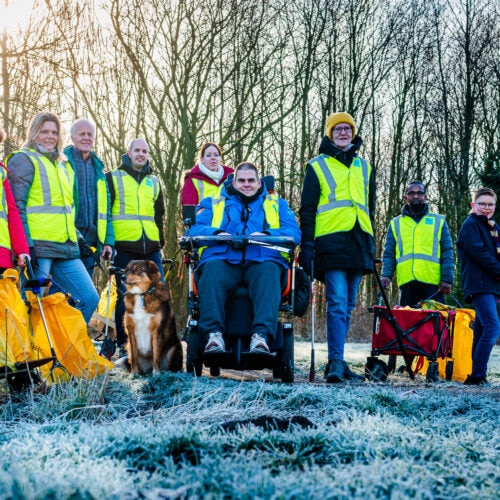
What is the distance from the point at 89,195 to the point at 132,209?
73 cm

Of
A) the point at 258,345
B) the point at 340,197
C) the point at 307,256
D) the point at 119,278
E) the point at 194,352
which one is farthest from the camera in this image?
the point at 119,278

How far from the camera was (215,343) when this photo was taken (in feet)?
17.4

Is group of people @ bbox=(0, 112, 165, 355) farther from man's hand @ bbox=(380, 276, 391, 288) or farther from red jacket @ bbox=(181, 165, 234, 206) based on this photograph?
A: man's hand @ bbox=(380, 276, 391, 288)

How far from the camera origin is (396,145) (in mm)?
23719

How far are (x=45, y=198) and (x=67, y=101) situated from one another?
11.1m

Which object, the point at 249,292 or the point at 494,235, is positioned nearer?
the point at 249,292

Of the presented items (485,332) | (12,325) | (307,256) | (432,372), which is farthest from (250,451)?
(485,332)

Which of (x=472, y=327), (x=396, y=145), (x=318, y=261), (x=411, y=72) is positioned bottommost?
(x=472, y=327)

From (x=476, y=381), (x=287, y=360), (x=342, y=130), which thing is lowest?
(x=476, y=381)

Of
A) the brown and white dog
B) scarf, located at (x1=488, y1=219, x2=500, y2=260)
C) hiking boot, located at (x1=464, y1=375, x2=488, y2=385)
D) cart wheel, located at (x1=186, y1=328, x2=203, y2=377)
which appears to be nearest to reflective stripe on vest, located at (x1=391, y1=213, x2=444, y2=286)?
scarf, located at (x1=488, y1=219, x2=500, y2=260)

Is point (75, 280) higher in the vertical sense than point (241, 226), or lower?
lower

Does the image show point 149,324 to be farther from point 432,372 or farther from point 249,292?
point 432,372

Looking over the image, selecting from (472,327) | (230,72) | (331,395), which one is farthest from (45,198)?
(230,72)

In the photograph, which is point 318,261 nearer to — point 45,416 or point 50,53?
point 45,416
